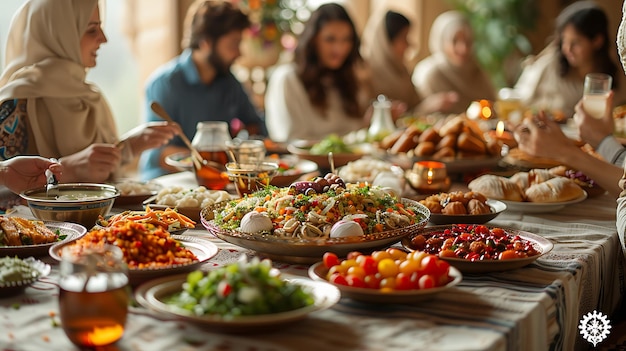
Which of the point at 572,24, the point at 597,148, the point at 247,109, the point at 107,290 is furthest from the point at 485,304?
the point at 572,24

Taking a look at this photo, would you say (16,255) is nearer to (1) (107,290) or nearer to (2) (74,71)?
(1) (107,290)

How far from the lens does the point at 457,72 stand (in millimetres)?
6418

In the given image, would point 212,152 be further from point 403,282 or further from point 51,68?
point 403,282

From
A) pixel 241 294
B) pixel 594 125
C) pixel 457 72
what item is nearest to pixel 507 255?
pixel 241 294

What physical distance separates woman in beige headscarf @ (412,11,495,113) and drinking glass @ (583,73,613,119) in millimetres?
3161

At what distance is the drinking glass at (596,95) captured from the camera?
3.02 metres

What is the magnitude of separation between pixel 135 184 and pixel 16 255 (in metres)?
0.88

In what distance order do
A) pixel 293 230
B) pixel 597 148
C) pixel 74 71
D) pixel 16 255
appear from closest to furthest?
pixel 16 255, pixel 293 230, pixel 74 71, pixel 597 148

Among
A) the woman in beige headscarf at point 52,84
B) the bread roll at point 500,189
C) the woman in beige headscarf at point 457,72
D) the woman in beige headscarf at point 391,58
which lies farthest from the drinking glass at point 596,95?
the woman in beige headscarf at point 457,72

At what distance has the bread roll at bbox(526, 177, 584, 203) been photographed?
246cm

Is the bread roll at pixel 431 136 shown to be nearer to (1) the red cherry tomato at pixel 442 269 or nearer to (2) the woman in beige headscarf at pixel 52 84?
(2) the woman in beige headscarf at pixel 52 84

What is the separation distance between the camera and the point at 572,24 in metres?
5.79

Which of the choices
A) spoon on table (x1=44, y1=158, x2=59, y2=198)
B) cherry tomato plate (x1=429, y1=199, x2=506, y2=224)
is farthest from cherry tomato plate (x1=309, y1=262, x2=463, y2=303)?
spoon on table (x1=44, y1=158, x2=59, y2=198)

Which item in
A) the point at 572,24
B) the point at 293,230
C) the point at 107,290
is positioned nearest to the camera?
the point at 107,290
